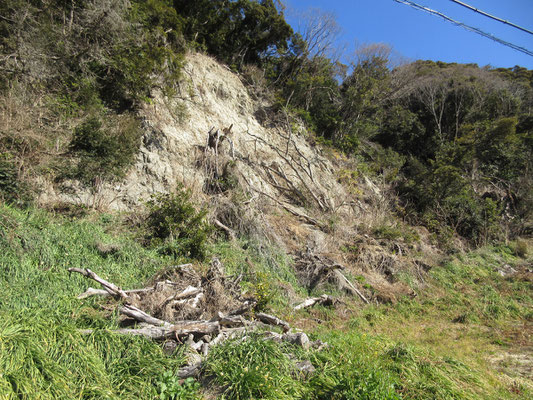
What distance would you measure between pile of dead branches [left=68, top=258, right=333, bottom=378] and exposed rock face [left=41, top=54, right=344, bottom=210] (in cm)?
335

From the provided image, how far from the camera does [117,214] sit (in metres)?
7.16

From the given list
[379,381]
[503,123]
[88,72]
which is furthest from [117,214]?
[503,123]

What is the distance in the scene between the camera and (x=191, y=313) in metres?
4.77

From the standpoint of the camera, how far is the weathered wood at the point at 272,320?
4912mm

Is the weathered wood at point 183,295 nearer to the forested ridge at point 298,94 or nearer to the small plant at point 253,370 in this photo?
the small plant at point 253,370

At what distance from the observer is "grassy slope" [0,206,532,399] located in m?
2.84

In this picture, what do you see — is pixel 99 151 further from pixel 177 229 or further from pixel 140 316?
pixel 140 316

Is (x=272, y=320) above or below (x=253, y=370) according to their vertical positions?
below

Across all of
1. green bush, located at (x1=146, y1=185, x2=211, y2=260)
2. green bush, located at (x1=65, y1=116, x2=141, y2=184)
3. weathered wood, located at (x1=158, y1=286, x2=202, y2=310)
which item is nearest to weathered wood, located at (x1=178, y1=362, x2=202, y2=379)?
weathered wood, located at (x1=158, y1=286, x2=202, y2=310)

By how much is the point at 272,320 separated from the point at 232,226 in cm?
381

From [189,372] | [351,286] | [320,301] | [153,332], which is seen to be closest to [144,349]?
[153,332]

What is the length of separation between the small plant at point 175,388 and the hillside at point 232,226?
2 cm

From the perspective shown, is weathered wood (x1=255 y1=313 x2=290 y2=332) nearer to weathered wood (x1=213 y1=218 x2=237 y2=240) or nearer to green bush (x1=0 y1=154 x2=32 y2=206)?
weathered wood (x1=213 y1=218 x2=237 y2=240)

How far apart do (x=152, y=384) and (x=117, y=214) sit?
5117mm
